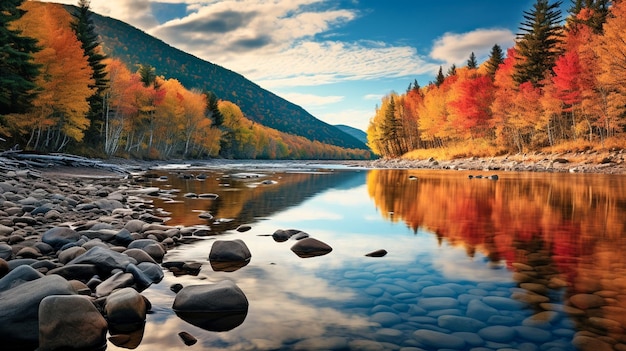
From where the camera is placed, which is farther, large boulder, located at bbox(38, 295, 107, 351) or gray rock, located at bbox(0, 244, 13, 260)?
gray rock, located at bbox(0, 244, 13, 260)

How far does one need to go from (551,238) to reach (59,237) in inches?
382

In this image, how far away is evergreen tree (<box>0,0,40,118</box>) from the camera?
20266 mm

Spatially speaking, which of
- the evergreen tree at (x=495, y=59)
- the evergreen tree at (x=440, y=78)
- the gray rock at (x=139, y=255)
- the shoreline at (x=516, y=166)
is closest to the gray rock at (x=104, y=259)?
the gray rock at (x=139, y=255)

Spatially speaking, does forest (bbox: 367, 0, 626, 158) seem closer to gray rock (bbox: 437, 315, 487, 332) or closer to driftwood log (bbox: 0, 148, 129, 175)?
gray rock (bbox: 437, 315, 487, 332)

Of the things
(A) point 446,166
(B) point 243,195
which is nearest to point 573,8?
(A) point 446,166

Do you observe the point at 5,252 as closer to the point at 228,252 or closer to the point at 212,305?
the point at 228,252

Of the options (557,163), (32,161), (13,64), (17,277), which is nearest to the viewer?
(17,277)

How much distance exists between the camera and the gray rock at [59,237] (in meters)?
6.39

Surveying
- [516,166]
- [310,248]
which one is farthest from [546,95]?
[310,248]

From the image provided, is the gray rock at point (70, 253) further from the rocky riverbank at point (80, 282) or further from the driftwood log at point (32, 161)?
the driftwood log at point (32, 161)

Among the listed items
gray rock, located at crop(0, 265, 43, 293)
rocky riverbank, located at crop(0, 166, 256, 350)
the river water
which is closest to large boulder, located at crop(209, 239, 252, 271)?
the river water

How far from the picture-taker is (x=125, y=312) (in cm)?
392

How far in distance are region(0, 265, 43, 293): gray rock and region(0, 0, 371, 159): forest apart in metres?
20.4

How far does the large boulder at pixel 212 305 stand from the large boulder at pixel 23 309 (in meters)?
1.16
